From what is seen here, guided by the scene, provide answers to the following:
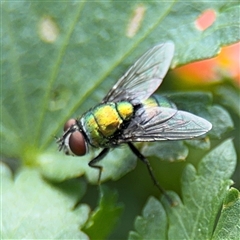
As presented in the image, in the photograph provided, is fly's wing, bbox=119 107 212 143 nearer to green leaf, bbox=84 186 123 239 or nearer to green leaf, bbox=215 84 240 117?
green leaf, bbox=84 186 123 239

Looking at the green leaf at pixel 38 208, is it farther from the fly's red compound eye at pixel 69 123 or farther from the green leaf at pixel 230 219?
the green leaf at pixel 230 219

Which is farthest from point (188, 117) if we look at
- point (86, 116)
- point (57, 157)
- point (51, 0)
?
point (51, 0)

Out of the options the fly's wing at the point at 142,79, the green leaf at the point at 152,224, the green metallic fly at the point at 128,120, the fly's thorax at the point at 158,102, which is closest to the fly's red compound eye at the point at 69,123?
the green metallic fly at the point at 128,120

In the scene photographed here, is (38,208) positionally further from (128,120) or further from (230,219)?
(230,219)

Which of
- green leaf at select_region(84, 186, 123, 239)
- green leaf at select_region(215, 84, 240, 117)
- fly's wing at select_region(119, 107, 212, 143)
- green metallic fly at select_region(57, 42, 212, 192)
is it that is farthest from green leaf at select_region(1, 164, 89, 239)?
green leaf at select_region(215, 84, 240, 117)

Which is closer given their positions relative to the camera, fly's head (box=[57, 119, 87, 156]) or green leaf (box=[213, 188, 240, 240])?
green leaf (box=[213, 188, 240, 240])

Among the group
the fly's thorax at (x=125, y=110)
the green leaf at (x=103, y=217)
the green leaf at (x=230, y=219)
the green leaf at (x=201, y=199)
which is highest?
the fly's thorax at (x=125, y=110)

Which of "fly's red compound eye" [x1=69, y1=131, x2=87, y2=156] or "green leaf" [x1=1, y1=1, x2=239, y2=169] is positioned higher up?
"green leaf" [x1=1, y1=1, x2=239, y2=169]
